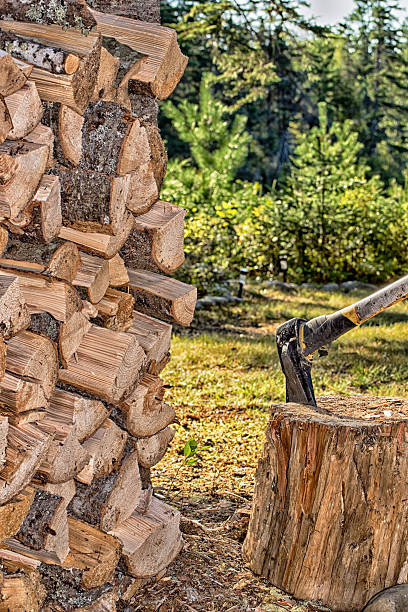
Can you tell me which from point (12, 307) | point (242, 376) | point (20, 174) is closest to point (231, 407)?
point (242, 376)

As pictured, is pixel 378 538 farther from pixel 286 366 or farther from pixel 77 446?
pixel 77 446

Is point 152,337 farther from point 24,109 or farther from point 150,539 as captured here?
point 24,109

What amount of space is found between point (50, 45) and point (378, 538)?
1.89 meters

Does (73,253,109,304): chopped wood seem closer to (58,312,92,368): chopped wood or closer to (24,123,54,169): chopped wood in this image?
(58,312,92,368): chopped wood

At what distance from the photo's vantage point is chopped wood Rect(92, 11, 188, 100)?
208cm

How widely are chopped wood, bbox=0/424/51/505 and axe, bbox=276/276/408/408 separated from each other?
1026mm

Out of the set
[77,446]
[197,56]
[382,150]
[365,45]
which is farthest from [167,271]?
[365,45]

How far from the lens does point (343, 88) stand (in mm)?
26609

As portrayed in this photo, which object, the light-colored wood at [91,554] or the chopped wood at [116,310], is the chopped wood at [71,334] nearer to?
the chopped wood at [116,310]

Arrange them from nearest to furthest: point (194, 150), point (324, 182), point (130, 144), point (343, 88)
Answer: point (130, 144)
point (324, 182)
point (194, 150)
point (343, 88)

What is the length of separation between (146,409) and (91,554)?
1.64ft

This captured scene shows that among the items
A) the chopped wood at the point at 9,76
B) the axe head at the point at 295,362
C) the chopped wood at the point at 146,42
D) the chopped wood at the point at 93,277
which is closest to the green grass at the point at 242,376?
the axe head at the point at 295,362

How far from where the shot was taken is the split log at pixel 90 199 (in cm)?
198

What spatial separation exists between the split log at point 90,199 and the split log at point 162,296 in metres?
0.41
